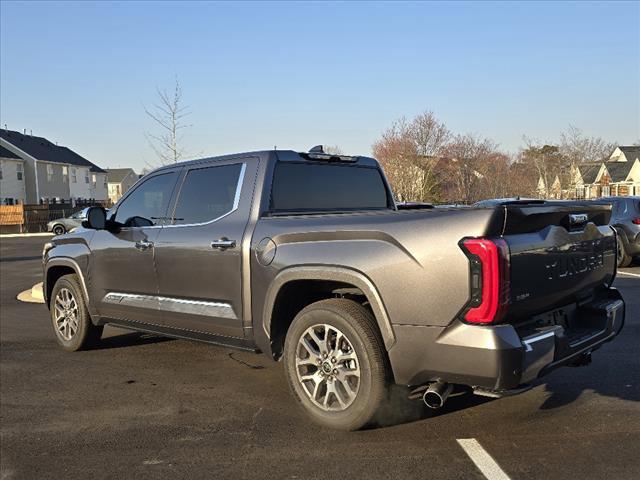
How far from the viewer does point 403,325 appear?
3.36m

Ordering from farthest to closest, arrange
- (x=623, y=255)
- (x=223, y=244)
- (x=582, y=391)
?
(x=623, y=255), (x=582, y=391), (x=223, y=244)

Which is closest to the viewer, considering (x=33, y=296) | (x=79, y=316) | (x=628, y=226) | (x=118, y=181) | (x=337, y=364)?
(x=337, y=364)

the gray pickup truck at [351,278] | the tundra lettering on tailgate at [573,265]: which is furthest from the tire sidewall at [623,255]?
the tundra lettering on tailgate at [573,265]

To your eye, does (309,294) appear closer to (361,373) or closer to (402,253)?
(361,373)

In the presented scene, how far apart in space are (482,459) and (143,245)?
3267mm

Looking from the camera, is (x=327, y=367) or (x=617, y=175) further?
(x=617, y=175)

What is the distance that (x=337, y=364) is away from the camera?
3.73 meters

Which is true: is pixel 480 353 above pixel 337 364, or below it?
above

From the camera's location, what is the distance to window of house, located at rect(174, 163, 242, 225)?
4.58m

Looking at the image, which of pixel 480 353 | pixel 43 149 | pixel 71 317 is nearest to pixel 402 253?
pixel 480 353

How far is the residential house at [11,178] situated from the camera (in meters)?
49.2

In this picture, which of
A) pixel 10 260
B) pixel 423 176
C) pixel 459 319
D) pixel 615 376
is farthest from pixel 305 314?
pixel 423 176

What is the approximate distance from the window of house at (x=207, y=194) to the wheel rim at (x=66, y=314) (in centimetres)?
202

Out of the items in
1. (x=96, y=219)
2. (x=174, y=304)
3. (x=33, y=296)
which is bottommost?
(x=33, y=296)
